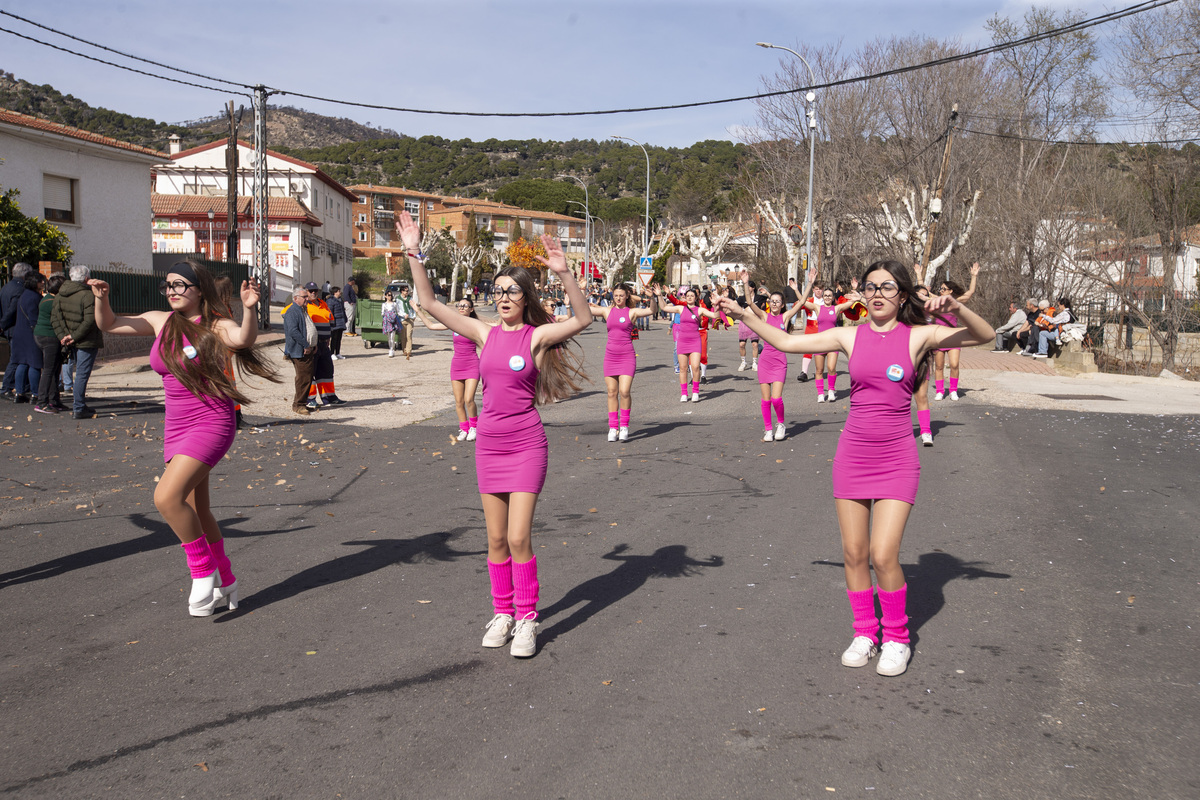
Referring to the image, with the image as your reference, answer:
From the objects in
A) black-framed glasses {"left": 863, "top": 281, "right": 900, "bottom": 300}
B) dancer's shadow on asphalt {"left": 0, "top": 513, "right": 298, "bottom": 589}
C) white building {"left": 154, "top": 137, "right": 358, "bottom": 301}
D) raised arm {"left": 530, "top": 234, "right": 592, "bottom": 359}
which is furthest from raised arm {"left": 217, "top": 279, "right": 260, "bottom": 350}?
white building {"left": 154, "top": 137, "right": 358, "bottom": 301}

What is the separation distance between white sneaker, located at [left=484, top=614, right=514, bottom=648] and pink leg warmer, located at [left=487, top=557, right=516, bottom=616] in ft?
0.13

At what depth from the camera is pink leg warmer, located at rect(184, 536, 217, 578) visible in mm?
4770

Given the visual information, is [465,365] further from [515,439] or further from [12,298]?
[12,298]

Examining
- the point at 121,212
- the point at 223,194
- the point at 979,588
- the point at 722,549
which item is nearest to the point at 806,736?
the point at 979,588

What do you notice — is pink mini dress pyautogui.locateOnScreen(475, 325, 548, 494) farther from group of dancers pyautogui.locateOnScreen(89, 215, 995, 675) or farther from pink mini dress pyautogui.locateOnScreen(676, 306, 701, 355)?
pink mini dress pyautogui.locateOnScreen(676, 306, 701, 355)

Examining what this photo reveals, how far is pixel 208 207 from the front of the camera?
52938 mm

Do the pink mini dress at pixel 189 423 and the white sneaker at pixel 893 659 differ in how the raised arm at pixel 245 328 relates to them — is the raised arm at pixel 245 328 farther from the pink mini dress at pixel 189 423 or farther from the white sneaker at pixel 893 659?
the white sneaker at pixel 893 659

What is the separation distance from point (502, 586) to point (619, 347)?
6481 mm

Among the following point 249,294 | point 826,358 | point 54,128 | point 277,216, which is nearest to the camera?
point 249,294

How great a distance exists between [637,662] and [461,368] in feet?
22.8

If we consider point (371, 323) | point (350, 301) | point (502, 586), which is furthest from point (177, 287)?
point (350, 301)

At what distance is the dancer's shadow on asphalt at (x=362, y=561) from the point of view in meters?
5.26

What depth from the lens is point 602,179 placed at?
476 ft

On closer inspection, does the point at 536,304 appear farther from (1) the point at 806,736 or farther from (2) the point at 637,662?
(1) the point at 806,736
